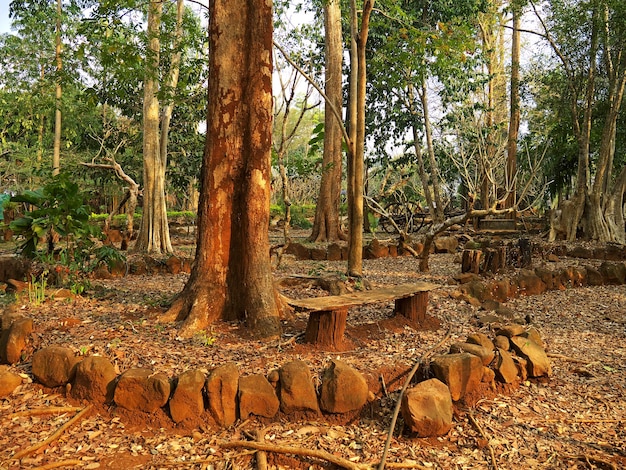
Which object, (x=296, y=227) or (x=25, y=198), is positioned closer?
(x=25, y=198)

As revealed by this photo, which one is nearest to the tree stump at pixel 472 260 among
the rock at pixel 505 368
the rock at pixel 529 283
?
the rock at pixel 529 283

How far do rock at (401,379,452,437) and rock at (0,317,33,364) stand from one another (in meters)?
2.46

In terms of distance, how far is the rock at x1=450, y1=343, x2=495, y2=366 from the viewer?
327 cm

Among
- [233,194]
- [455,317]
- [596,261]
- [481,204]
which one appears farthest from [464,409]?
[481,204]

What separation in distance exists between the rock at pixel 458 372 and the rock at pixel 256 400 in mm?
960

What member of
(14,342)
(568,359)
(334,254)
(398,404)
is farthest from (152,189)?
(398,404)

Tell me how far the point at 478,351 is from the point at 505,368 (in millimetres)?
234

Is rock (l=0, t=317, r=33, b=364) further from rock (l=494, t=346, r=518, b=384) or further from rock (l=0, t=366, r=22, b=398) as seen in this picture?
rock (l=494, t=346, r=518, b=384)

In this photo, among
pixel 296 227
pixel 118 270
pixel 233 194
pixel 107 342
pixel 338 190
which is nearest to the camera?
pixel 107 342

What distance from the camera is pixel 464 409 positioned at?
297 centimetres

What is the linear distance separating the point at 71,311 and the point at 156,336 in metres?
1.13

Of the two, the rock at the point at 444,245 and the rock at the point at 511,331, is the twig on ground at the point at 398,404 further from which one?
the rock at the point at 444,245

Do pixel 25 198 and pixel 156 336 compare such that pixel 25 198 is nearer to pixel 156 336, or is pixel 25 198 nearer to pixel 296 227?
pixel 156 336

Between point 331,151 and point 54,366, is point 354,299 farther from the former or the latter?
point 331,151
